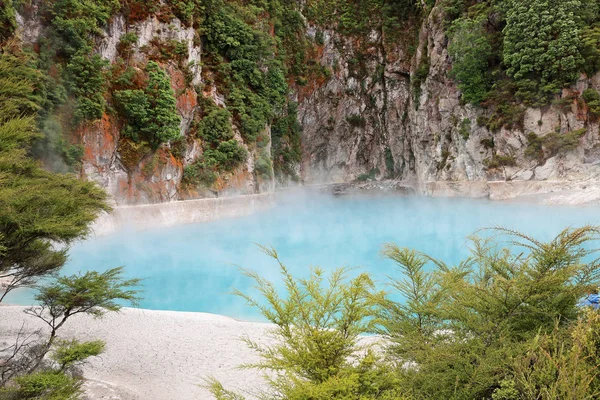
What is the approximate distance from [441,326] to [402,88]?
4150 centimetres

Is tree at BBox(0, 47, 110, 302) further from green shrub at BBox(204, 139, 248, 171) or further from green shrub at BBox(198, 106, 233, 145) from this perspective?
green shrub at BBox(198, 106, 233, 145)

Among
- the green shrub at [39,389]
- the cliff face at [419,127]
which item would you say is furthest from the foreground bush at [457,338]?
the cliff face at [419,127]

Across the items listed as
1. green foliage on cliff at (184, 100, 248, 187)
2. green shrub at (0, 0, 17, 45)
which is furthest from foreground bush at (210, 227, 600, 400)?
green foliage on cliff at (184, 100, 248, 187)

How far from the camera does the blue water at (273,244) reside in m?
13.9

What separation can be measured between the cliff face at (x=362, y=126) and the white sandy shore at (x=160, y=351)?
12682mm

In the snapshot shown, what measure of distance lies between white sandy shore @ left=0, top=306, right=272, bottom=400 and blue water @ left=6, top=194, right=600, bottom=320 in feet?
4.24

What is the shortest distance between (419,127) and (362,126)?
371 inches

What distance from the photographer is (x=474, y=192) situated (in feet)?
97.9

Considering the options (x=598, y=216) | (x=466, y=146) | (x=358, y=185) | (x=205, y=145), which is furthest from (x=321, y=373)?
(x=358, y=185)

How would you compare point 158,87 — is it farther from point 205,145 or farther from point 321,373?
point 321,373

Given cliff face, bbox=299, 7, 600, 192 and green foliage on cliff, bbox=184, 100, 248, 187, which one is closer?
green foliage on cliff, bbox=184, 100, 248, 187

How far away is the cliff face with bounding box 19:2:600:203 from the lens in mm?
21922

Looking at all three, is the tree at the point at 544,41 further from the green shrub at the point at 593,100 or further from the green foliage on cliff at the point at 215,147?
the green foliage on cliff at the point at 215,147

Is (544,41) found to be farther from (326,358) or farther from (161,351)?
(326,358)
